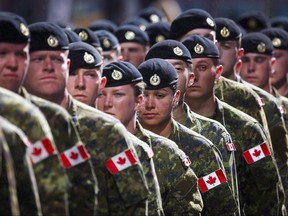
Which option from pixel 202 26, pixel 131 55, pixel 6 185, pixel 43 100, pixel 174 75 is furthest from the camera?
pixel 131 55

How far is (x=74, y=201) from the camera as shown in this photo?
1391 cm

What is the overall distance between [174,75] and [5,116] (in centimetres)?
426

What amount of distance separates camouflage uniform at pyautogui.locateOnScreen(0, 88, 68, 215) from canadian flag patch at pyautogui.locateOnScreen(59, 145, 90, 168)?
2.60ft

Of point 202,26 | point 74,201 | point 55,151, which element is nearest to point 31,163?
point 55,151

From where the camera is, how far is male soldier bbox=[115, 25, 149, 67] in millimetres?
20953

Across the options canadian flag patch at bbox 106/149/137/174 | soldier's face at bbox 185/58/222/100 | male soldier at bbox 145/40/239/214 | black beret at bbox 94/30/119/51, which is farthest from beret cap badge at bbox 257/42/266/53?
canadian flag patch at bbox 106/149/137/174

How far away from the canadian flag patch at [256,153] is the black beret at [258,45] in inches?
103

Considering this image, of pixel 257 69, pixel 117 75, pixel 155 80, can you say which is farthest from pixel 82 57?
pixel 257 69

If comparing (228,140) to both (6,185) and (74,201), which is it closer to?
(74,201)

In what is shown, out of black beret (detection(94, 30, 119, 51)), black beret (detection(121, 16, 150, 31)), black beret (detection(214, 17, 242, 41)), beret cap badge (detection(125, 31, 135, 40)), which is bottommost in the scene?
black beret (detection(121, 16, 150, 31))

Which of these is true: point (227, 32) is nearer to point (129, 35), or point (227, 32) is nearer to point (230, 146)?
point (129, 35)

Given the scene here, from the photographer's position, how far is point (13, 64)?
13.0m

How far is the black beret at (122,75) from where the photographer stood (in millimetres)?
15703

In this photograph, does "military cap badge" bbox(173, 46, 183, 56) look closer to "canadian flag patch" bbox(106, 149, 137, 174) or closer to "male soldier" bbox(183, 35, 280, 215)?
"male soldier" bbox(183, 35, 280, 215)
